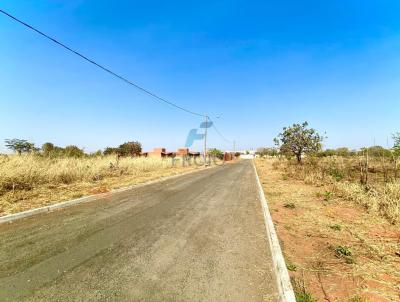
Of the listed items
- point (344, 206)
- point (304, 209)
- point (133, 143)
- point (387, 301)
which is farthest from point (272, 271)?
point (133, 143)

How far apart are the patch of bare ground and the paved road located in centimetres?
63

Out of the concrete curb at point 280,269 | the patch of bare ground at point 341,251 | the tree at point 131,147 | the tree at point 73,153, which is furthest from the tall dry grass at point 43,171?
the tree at point 131,147

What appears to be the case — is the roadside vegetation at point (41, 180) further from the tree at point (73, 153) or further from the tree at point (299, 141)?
the tree at point (299, 141)

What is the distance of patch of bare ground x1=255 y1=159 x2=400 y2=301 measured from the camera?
3.51 m

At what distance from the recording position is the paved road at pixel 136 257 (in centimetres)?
323

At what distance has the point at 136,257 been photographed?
4301 mm

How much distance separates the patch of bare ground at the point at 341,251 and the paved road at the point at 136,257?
24.8 inches

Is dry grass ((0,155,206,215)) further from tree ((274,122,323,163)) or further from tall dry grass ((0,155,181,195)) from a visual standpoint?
tree ((274,122,323,163))

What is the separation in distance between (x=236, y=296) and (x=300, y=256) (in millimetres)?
2029

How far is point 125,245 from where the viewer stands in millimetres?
4867

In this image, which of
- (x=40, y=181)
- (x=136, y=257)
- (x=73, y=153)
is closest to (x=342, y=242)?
(x=136, y=257)

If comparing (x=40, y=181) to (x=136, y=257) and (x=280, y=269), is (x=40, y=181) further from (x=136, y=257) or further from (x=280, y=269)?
(x=280, y=269)

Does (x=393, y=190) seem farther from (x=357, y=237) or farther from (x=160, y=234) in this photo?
(x=160, y=234)

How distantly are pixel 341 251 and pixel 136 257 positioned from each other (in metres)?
3.83
